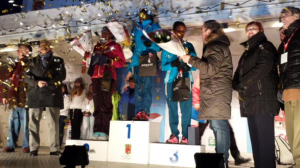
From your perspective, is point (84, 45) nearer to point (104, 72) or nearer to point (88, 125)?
point (104, 72)

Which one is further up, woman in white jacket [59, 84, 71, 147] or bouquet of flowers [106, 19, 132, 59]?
bouquet of flowers [106, 19, 132, 59]

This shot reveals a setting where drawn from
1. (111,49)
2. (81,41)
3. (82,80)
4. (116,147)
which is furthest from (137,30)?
(82,80)

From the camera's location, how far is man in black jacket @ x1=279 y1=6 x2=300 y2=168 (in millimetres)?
2377

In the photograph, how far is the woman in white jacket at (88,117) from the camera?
21.6 ft

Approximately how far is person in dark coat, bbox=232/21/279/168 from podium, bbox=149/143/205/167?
30.6 inches

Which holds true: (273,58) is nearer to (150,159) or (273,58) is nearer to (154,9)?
(150,159)

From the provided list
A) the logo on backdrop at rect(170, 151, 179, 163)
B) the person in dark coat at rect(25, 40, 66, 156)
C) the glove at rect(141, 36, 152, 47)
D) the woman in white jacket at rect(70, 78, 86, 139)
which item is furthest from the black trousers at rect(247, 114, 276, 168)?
the woman in white jacket at rect(70, 78, 86, 139)

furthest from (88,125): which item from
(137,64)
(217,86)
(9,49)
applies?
(217,86)

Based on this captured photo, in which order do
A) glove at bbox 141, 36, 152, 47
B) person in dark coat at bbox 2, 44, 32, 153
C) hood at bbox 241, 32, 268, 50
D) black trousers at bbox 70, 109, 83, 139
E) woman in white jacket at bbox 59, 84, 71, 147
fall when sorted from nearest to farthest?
hood at bbox 241, 32, 268, 50, glove at bbox 141, 36, 152, 47, person in dark coat at bbox 2, 44, 32, 153, black trousers at bbox 70, 109, 83, 139, woman in white jacket at bbox 59, 84, 71, 147

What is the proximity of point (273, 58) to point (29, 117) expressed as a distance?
3465 mm

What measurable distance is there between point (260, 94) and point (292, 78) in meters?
0.35

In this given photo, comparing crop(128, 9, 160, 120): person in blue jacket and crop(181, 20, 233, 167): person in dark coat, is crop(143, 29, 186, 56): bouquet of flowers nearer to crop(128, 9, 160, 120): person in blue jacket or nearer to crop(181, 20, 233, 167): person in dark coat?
crop(181, 20, 233, 167): person in dark coat

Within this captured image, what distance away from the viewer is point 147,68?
3879mm

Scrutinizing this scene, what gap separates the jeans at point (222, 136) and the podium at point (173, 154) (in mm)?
586
